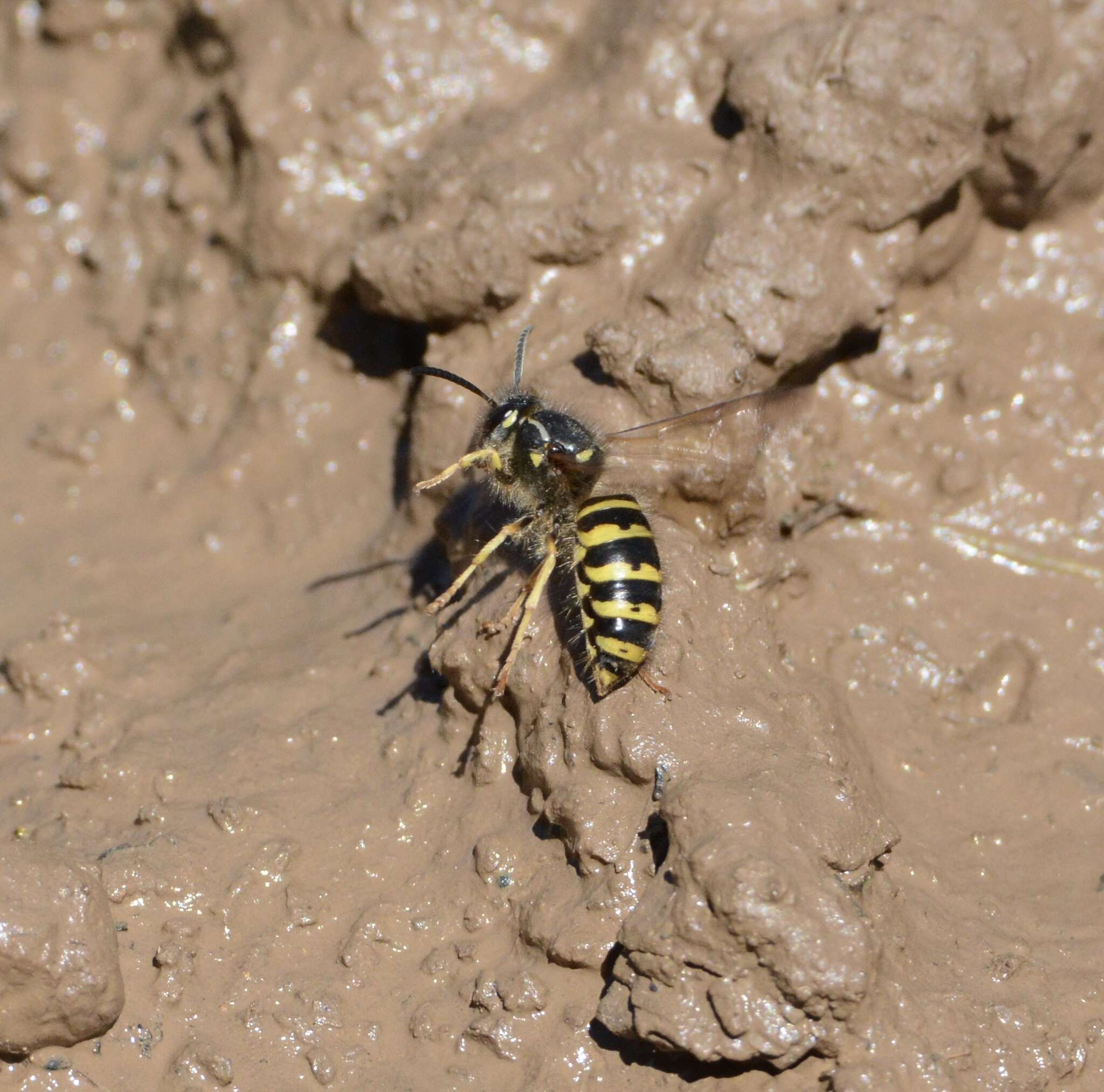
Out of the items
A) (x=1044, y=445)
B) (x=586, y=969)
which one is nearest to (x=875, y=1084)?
(x=586, y=969)

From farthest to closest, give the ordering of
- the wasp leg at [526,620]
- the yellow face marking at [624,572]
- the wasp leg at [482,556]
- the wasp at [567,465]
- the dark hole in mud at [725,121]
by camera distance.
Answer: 1. the dark hole in mud at [725,121]
2. the wasp leg at [482,556]
3. the wasp at [567,465]
4. the wasp leg at [526,620]
5. the yellow face marking at [624,572]

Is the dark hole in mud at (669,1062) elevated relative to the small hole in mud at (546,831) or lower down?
lower down

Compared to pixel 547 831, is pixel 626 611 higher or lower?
higher

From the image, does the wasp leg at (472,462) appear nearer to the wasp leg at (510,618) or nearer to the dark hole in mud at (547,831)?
the wasp leg at (510,618)

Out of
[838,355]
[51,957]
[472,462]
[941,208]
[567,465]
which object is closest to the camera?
[51,957]

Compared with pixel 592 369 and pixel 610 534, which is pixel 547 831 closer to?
pixel 610 534

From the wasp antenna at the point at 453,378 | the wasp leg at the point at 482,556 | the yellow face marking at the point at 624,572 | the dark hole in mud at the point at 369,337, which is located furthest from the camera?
the dark hole in mud at the point at 369,337

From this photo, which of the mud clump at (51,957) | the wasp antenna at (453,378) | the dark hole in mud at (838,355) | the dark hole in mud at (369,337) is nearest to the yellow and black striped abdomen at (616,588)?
the wasp antenna at (453,378)

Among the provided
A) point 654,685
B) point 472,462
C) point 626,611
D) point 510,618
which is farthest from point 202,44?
point 654,685
